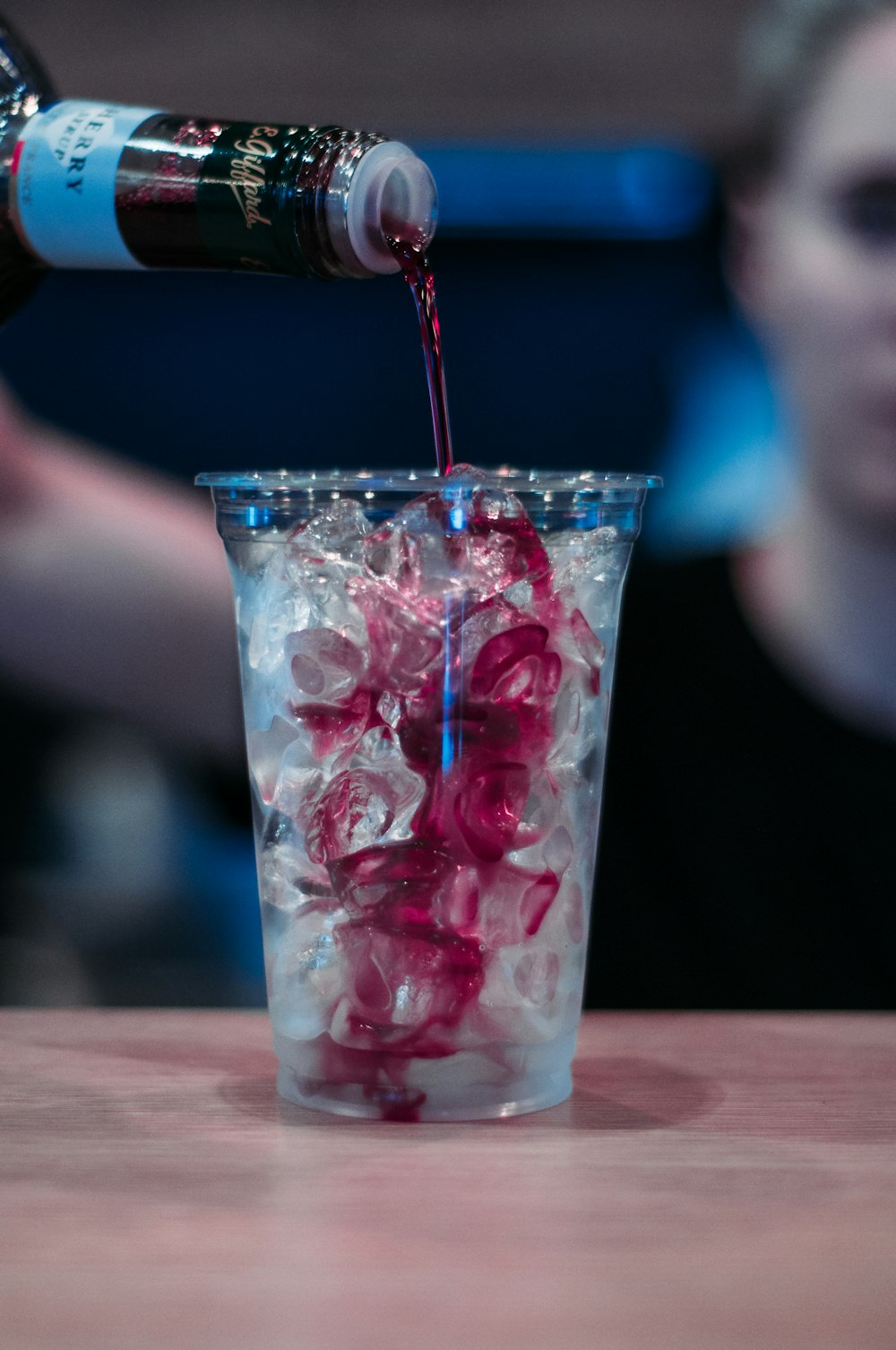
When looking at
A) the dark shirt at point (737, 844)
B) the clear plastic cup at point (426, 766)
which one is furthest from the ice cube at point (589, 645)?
the dark shirt at point (737, 844)

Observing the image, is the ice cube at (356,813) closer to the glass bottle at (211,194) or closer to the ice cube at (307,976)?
the ice cube at (307,976)

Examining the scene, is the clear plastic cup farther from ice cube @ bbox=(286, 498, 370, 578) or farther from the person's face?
the person's face

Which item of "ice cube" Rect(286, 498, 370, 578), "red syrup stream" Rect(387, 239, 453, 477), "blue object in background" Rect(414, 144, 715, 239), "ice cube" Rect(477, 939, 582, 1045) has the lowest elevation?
"ice cube" Rect(477, 939, 582, 1045)

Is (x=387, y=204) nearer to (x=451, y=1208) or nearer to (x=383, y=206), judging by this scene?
(x=383, y=206)

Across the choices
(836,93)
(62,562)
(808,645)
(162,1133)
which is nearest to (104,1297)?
(162,1133)

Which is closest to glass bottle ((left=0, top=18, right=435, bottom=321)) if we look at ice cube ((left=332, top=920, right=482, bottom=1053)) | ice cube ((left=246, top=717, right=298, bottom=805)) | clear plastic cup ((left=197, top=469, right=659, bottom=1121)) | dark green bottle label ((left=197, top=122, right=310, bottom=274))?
dark green bottle label ((left=197, top=122, right=310, bottom=274))

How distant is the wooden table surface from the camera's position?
1.57 feet

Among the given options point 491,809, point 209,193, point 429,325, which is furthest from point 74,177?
point 491,809

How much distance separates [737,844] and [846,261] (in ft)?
2.30

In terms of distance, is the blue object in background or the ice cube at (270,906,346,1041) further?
the blue object in background

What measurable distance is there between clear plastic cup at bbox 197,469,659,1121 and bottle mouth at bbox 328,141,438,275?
4.7 inches

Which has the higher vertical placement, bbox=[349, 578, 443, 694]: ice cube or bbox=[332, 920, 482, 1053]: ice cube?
bbox=[349, 578, 443, 694]: ice cube

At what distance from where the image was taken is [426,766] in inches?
26.7

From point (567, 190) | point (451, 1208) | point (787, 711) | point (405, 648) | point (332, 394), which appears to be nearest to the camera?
point (451, 1208)
